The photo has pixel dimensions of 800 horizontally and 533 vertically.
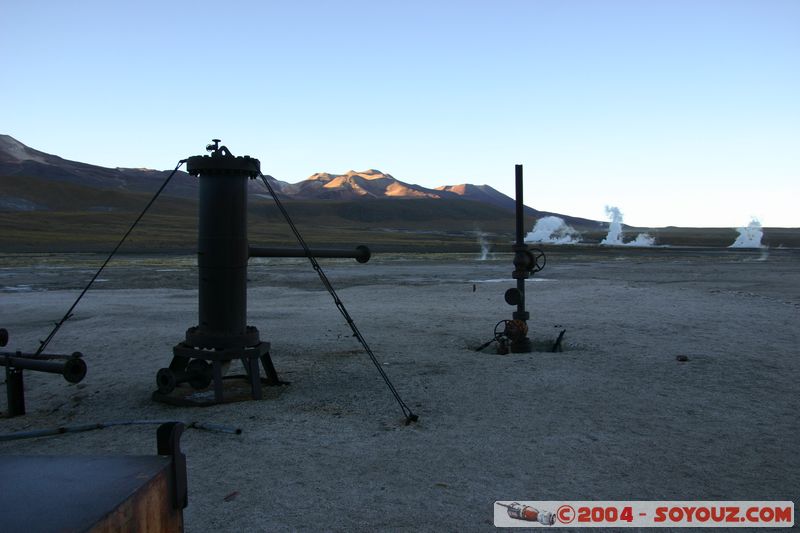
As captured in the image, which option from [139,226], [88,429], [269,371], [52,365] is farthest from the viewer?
[139,226]

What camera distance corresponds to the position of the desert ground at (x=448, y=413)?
5.81m

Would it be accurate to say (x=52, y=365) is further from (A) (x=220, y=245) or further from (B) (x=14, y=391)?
(A) (x=220, y=245)

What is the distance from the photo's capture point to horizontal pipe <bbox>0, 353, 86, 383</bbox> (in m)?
7.02

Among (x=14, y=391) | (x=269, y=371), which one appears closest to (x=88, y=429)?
(x=14, y=391)

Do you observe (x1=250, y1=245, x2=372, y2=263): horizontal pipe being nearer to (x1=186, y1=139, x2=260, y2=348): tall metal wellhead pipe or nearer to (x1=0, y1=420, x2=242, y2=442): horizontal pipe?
(x1=186, y1=139, x2=260, y2=348): tall metal wellhead pipe

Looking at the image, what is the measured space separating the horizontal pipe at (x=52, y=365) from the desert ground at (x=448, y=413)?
832mm

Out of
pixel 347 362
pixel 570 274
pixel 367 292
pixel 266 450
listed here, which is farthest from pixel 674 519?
pixel 570 274

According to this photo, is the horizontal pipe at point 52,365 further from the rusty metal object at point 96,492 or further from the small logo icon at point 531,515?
the small logo icon at point 531,515

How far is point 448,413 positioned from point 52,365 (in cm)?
512

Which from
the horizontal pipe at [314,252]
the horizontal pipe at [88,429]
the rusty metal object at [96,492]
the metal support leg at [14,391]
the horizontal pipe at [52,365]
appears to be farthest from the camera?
the horizontal pipe at [314,252]

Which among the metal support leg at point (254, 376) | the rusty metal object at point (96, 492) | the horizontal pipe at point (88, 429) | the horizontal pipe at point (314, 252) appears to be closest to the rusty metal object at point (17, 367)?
the horizontal pipe at point (88, 429)

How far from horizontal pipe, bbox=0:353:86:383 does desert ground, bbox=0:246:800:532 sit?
32.7 inches

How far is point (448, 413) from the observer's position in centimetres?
845

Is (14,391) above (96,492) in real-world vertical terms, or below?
below
